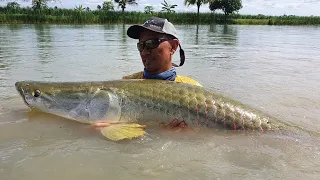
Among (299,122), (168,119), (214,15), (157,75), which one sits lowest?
(299,122)

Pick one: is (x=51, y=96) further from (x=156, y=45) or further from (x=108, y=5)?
(x=108, y=5)

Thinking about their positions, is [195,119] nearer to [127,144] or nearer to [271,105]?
[127,144]

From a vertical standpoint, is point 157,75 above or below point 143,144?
above

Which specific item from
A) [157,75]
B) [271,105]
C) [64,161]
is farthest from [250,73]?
[64,161]

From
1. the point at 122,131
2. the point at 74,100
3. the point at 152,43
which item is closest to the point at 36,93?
the point at 74,100

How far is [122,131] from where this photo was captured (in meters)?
2.98

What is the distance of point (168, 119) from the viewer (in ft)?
10.3

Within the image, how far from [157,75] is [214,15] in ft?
157

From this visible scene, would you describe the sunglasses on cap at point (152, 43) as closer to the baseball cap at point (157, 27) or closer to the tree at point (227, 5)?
the baseball cap at point (157, 27)

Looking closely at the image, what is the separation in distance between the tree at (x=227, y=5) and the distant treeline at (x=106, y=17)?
63.9 inches

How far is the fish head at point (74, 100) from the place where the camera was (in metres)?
3.10

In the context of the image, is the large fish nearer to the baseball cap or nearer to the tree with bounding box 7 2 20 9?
the baseball cap

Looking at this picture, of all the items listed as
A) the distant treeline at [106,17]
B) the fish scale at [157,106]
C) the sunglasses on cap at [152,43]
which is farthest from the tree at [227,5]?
the fish scale at [157,106]

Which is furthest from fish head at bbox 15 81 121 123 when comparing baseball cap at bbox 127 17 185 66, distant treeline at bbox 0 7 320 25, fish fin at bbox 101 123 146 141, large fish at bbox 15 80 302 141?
distant treeline at bbox 0 7 320 25
